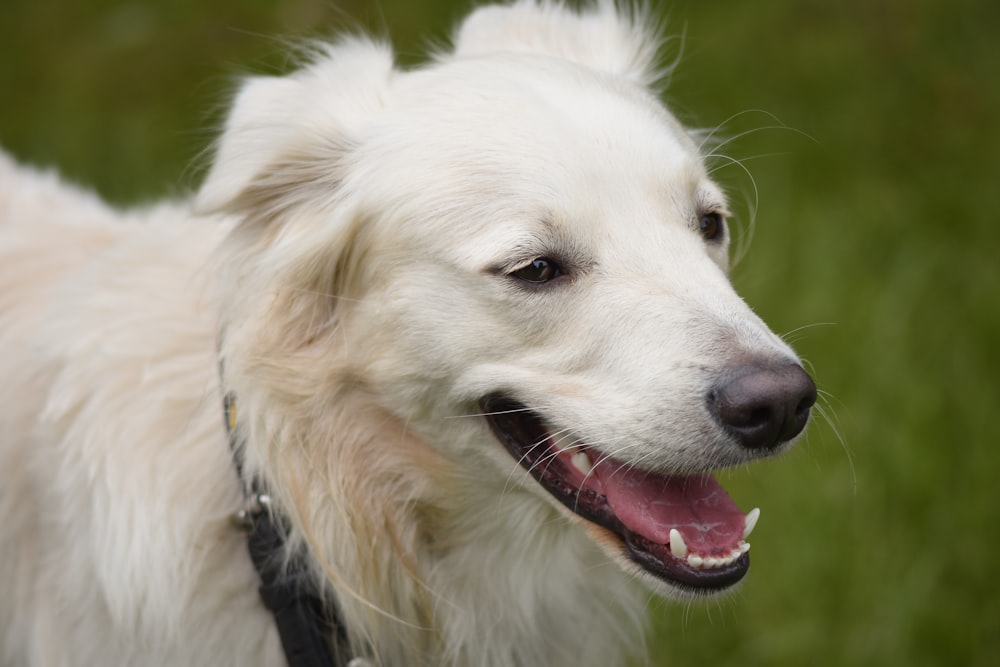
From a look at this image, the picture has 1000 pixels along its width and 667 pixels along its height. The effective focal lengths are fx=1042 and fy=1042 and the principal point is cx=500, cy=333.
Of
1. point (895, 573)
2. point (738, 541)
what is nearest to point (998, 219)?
point (895, 573)

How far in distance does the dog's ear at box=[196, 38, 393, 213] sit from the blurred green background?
0.88ft

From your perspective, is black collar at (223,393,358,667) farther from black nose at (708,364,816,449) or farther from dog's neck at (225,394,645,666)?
black nose at (708,364,816,449)

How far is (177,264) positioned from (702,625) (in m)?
2.32

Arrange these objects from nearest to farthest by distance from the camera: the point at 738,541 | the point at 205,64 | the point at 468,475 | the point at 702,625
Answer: the point at 738,541 → the point at 468,475 → the point at 702,625 → the point at 205,64

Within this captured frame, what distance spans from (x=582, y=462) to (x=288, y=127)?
1.10m

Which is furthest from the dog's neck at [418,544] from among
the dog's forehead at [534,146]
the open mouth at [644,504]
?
the dog's forehead at [534,146]

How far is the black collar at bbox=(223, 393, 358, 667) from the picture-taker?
96.9 inches

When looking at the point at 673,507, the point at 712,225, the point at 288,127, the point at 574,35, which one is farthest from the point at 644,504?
the point at 574,35

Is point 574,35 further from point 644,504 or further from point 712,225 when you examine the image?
point 644,504

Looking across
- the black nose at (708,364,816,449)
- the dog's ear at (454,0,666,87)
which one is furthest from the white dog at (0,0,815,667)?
the dog's ear at (454,0,666,87)

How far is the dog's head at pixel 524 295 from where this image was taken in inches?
88.2

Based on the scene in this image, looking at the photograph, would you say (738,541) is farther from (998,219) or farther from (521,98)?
(998,219)

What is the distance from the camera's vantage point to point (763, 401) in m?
2.12

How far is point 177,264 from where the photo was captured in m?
2.82
